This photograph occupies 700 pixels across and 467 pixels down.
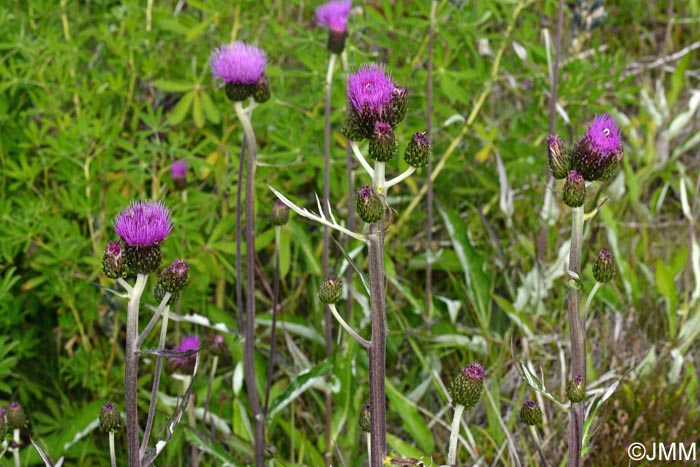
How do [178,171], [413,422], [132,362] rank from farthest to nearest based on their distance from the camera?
[178,171] < [413,422] < [132,362]

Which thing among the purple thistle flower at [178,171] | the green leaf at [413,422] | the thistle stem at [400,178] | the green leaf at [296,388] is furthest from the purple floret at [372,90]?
the purple thistle flower at [178,171]

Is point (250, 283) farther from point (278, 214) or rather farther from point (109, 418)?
point (109, 418)

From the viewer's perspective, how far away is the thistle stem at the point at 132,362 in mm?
1499

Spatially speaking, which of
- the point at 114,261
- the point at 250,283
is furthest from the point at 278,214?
the point at 114,261

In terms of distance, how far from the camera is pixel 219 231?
110 inches

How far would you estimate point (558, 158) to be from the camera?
1.63m

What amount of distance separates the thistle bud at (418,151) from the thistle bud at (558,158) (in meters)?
0.29

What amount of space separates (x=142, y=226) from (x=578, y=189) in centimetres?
77

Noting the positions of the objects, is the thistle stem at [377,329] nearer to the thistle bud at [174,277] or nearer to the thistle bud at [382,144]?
the thistle bud at [382,144]

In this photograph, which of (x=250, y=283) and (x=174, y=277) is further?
(x=250, y=283)

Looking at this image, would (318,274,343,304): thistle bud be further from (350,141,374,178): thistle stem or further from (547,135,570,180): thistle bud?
(547,135,570,180): thistle bud

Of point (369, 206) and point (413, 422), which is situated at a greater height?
point (369, 206)

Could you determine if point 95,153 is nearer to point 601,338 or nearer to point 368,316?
point 368,316

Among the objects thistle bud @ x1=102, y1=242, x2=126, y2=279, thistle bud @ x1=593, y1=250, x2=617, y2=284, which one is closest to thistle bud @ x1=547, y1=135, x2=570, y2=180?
thistle bud @ x1=593, y1=250, x2=617, y2=284
